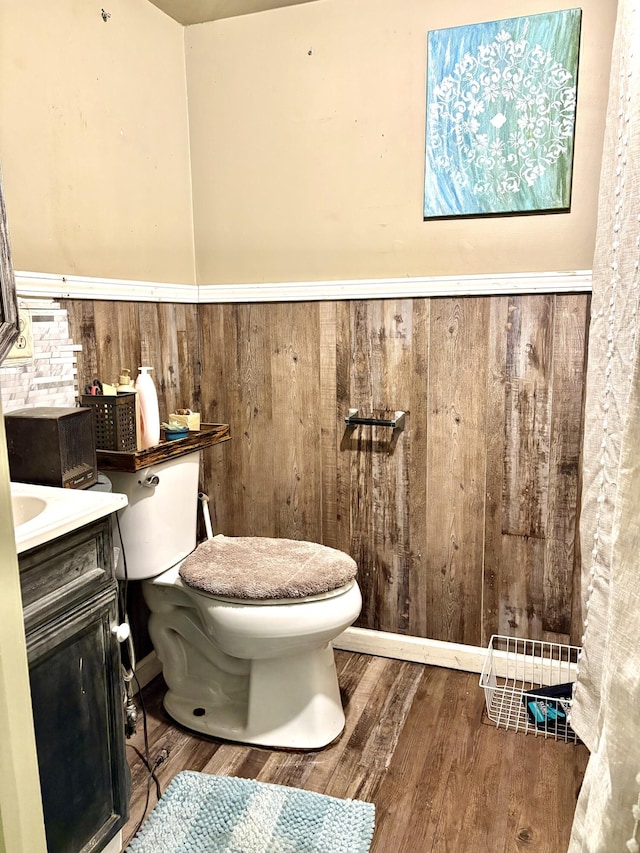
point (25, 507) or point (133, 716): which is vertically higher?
point (25, 507)

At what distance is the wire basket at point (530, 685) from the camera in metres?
1.90

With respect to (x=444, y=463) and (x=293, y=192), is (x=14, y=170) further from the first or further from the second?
(x=444, y=463)

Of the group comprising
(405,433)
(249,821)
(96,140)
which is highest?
(96,140)

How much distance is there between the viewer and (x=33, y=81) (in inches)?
64.4

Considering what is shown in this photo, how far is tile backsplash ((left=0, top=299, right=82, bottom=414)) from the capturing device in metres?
1.59

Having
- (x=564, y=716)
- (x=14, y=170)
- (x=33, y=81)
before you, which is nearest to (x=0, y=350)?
(x=14, y=170)

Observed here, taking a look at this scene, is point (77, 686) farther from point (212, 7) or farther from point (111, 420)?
point (212, 7)

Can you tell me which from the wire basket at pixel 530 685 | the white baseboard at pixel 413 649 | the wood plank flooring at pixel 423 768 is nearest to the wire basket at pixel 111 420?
the wood plank flooring at pixel 423 768

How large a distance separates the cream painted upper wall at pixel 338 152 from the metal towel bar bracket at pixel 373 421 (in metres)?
0.46

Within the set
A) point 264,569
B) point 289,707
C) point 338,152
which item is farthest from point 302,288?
point 289,707

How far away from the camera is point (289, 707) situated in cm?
184

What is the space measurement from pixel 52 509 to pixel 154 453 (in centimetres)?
57

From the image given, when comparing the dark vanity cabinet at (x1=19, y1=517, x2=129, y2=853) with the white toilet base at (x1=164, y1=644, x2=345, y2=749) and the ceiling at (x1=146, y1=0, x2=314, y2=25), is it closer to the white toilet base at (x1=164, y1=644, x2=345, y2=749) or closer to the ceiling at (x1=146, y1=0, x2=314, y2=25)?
the white toilet base at (x1=164, y1=644, x2=345, y2=749)

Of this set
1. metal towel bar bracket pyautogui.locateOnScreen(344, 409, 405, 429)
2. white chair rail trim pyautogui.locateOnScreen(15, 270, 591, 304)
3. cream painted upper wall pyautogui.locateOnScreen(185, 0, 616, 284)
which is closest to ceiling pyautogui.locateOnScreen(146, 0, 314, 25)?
cream painted upper wall pyautogui.locateOnScreen(185, 0, 616, 284)
